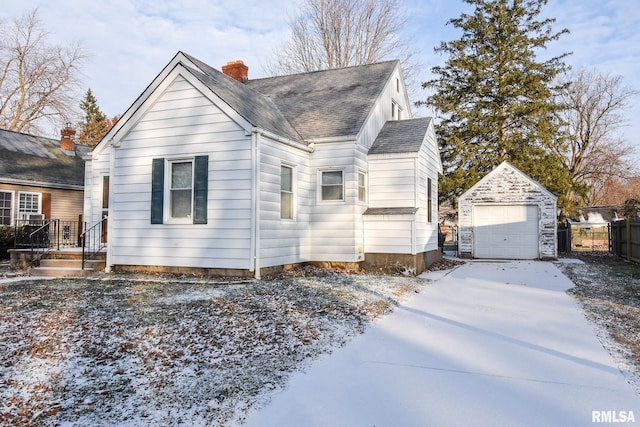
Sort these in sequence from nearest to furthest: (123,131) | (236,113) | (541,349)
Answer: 1. (541,349)
2. (236,113)
3. (123,131)

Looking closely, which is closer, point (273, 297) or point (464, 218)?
point (273, 297)

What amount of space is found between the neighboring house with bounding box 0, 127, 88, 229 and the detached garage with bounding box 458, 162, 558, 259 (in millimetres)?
16524

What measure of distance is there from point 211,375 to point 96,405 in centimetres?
104

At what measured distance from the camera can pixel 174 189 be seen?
36.0 ft

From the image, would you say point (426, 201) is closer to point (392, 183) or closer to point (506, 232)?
point (392, 183)

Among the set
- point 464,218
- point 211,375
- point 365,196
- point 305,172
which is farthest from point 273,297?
point 464,218

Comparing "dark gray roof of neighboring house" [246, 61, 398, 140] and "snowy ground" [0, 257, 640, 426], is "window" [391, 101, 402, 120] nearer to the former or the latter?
"dark gray roof of neighboring house" [246, 61, 398, 140]

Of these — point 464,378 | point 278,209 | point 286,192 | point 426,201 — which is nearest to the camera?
point 464,378

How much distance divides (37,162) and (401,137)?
15.3 metres

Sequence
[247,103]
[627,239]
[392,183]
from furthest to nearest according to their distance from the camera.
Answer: [627,239], [392,183], [247,103]

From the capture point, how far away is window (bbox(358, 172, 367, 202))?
12758 mm

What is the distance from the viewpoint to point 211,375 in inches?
172

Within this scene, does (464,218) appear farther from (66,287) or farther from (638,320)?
(66,287)

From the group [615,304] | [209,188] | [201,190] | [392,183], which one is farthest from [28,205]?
[615,304]
